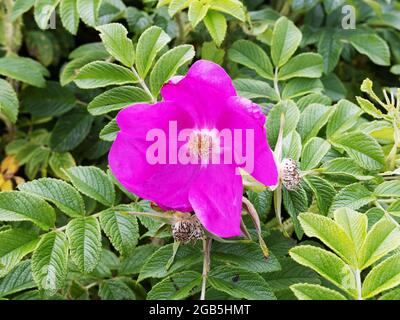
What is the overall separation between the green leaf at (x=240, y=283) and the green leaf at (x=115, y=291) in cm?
26

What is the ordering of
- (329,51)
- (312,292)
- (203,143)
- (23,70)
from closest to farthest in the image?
(312,292)
(203,143)
(23,70)
(329,51)

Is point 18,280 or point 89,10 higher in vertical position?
point 89,10

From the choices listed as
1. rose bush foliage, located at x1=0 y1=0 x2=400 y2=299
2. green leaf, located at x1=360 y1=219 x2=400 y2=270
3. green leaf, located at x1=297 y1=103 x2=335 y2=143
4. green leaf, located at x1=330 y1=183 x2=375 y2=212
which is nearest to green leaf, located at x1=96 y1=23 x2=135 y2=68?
rose bush foliage, located at x1=0 y1=0 x2=400 y2=299

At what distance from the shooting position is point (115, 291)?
4.32ft

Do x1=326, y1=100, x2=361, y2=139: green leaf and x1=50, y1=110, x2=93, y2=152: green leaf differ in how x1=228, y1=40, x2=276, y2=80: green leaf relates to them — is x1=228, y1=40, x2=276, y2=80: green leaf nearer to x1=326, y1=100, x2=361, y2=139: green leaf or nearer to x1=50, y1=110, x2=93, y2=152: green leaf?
x1=326, y1=100, x2=361, y2=139: green leaf

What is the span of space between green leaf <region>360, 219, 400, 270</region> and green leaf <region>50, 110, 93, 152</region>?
85cm

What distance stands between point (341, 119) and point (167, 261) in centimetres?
45

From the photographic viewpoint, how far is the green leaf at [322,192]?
3.80ft

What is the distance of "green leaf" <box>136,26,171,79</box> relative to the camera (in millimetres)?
1286

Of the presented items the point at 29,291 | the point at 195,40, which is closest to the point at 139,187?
the point at 29,291

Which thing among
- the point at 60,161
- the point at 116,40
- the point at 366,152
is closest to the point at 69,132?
the point at 60,161

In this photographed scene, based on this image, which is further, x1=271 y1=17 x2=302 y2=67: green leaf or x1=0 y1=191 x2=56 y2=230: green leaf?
x1=271 y1=17 x2=302 y2=67: green leaf

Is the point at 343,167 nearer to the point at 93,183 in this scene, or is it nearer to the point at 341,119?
the point at 341,119

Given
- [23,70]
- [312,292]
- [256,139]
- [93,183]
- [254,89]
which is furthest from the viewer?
[23,70]
